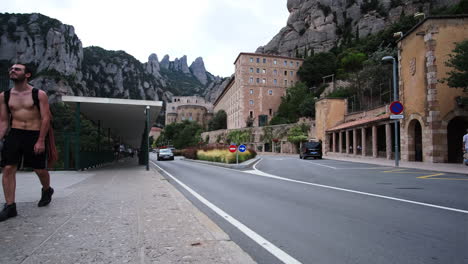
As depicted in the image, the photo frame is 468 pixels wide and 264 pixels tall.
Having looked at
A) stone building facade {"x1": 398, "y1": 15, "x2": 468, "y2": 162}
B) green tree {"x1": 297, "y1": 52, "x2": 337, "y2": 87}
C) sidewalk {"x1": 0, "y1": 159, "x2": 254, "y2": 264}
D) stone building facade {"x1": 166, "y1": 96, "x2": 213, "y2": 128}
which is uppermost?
green tree {"x1": 297, "y1": 52, "x2": 337, "y2": 87}

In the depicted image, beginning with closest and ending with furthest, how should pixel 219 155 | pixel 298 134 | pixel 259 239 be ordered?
pixel 259 239 → pixel 219 155 → pixel 298 134

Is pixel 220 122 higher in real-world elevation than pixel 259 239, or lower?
higher

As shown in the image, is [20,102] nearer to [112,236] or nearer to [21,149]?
[21,149]

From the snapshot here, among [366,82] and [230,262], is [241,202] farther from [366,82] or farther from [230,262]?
[366,82]

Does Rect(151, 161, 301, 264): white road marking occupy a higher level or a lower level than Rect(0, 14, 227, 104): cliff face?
lower

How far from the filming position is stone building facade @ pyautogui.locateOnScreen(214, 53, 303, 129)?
269 ft

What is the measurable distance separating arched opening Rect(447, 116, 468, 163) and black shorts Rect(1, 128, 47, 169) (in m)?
23.4

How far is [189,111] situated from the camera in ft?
419

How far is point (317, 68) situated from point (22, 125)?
8457 centimetres

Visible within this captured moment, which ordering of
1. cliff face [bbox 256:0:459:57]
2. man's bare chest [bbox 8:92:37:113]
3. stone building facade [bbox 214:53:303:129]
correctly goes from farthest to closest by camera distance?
cliff face [bbox 256:0:459:57], stone building facade [bbox 214:53:303:129], man's bare chest [bbox 8:92:37:113]

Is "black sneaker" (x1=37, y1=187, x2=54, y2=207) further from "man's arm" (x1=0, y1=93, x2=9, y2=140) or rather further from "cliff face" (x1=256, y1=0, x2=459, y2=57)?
"cliff face" (x1=256, y1=0, x2=459, y2=57)

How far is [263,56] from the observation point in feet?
278

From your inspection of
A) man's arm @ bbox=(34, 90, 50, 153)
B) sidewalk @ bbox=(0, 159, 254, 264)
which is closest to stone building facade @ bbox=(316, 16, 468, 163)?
sidewalk @ bbox=(0, 159, 254, 264)

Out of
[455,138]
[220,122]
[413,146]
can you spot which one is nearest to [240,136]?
[220,122]
